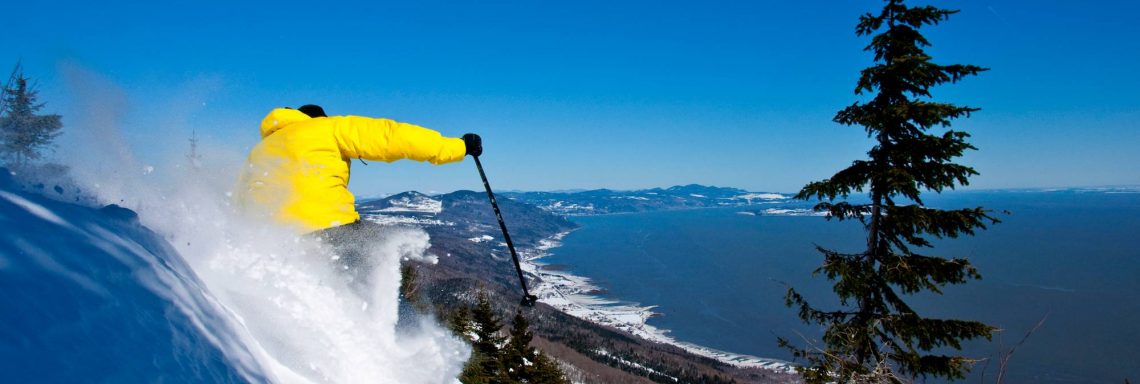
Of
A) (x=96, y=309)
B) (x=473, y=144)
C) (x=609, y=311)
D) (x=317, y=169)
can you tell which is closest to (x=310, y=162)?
(x=317, y=169)

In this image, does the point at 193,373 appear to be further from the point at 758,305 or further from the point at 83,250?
the point at 758,305

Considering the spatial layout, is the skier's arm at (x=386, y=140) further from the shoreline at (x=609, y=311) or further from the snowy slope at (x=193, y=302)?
the shoreline at (x=609, y=311)

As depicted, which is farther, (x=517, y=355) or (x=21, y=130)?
(x=517, y=355)

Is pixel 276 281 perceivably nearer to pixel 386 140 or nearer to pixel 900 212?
pixel 386 140

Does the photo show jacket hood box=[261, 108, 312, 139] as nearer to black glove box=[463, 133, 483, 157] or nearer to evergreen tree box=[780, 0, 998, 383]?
black glove box=[463, 133, 483, 157]

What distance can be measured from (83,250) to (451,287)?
382ft

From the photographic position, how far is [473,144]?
4.95m

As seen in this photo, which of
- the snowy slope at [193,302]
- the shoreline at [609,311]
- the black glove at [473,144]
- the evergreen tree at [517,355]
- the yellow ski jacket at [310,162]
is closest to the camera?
the snowy slope at [193,302]

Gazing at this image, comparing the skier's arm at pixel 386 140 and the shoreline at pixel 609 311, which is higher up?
the skier's arm at pixel 386 140

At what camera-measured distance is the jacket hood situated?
156 inches

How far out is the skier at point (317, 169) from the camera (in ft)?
12.2

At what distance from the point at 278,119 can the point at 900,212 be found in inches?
296

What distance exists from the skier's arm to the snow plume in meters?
0.70

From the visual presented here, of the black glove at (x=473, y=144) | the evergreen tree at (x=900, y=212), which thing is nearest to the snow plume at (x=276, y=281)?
the black glove at (x=473, y=144)
